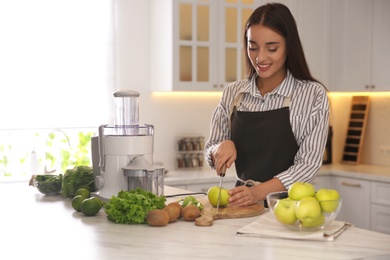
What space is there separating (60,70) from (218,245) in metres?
3.03

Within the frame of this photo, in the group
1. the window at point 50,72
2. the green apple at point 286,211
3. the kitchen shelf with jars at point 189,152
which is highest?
the window at point 50,72

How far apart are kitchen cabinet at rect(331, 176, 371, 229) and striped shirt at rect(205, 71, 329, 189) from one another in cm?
205

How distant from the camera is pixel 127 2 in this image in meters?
4.94

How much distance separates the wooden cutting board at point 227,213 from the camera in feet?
7.46

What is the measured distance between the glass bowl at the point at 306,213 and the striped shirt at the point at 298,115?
21.9 inches

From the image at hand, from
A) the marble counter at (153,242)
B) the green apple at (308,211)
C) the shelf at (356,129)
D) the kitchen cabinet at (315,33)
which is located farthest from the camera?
the shelf at (356,129)

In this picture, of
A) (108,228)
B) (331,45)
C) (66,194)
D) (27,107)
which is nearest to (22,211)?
(66,194)

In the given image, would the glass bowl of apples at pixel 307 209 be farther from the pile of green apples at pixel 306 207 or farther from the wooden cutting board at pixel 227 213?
the wooden cutting board at pixel 227 213

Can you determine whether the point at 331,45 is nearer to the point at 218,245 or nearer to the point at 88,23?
the point at 88,23

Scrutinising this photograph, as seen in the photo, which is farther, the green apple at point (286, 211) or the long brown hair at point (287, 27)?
the long brown hair at point (287, 27)

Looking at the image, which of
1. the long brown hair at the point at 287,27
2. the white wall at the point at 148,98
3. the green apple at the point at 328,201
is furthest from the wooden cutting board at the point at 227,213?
the white wall at the point at 148,98

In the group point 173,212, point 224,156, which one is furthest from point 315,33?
point 173,212

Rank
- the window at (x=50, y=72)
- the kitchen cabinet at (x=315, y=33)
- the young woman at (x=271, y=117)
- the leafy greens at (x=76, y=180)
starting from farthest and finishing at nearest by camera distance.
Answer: the kitchen cabinet at (x=315, y=33), the window at (x=50, y=72), the leafy greens at (x=76, y=180), the young woman at (x=271, y=117)

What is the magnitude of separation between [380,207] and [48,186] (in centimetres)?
265
